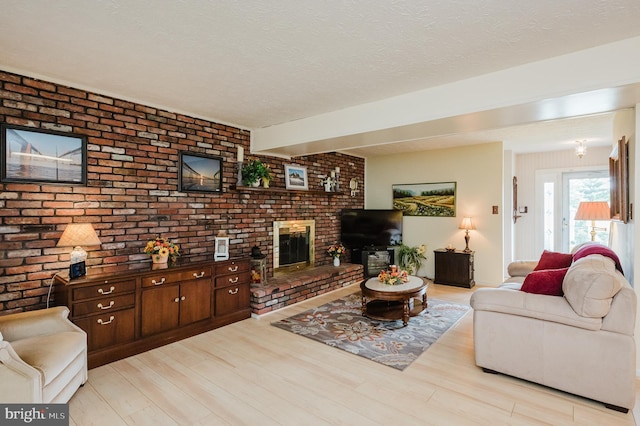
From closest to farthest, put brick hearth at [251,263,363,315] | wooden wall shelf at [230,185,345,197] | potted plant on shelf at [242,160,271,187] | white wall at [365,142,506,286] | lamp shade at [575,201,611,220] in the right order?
lamp shade at [575,201,611,220] → brick hearth at [251,263,363,315] → wooden wall shelf at [230,185,345,197] → potted plant on shelf at [242,160,271,187] → white wall at [365,142,506,286]

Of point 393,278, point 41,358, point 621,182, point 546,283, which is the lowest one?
point 41,358

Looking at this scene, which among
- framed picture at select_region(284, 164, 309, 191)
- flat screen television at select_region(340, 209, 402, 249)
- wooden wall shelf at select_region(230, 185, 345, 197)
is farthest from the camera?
flat screen television at select_region(340, 209, 402, 249)

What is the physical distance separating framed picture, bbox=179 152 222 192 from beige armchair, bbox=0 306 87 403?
1.80 m

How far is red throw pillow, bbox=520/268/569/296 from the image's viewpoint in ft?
8.41

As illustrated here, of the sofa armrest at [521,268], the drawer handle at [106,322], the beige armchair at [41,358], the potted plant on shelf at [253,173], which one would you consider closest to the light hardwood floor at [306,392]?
the beige armchair at [41,358]

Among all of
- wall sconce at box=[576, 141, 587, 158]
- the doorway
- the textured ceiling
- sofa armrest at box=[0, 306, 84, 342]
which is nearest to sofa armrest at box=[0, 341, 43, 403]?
sofa armrest at box=[0, 306, 84, 342]

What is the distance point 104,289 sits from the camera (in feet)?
9.43

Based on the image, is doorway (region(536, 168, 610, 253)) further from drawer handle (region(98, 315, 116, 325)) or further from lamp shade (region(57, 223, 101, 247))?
lamp shade (region(57, 223, 101, 247))

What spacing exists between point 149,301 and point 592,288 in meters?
Result: 3.73

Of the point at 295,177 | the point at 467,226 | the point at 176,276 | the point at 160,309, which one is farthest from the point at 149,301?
the point at 467,226

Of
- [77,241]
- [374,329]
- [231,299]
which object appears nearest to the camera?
[77,241]

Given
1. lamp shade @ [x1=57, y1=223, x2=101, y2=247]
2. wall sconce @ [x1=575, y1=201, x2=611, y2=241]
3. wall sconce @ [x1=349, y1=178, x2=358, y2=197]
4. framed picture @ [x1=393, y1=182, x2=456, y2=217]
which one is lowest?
lamp shade @ [x1=57, y1=223, x2=101, y2=247]

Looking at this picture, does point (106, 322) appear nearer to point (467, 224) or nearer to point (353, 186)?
point (353, 186)

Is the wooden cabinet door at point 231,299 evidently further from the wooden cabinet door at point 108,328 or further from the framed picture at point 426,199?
the framed picture at point 426,199
